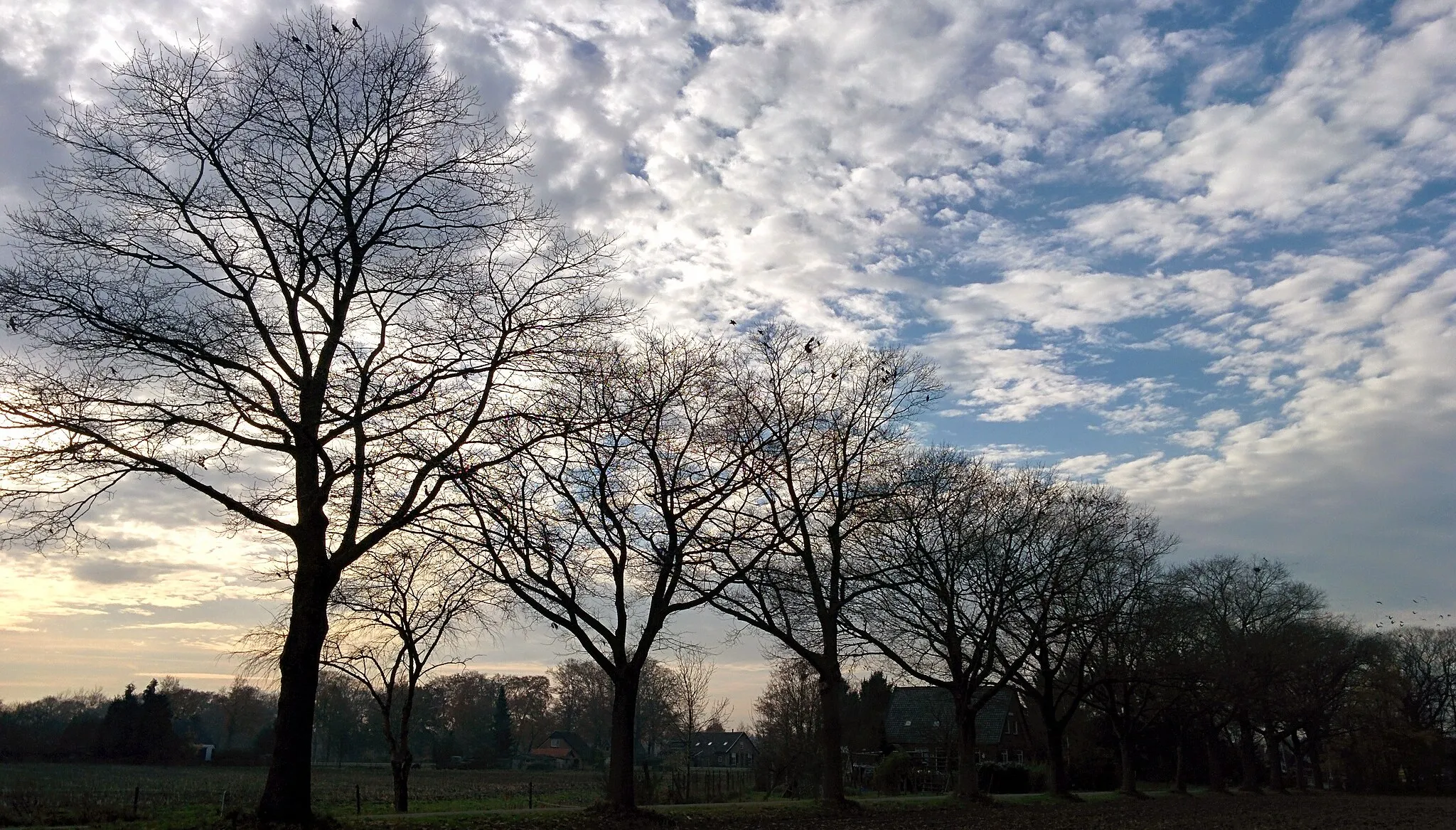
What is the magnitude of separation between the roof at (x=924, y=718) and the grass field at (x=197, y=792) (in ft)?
85.5

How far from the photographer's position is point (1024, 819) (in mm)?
27594

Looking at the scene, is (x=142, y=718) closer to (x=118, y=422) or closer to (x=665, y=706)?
(x=665, y=706)

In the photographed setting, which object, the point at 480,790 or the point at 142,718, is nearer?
the point at 480,790

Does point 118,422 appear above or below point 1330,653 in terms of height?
above

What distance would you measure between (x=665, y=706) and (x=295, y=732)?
5081 centimetres

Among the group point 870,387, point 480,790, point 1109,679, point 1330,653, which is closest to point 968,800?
point 1109,679

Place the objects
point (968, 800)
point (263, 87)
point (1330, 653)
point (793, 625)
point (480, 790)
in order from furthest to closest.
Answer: point (1330, 653) < point (480, 790) < point (968, 800) < point (793, 625) < point (263, 87)

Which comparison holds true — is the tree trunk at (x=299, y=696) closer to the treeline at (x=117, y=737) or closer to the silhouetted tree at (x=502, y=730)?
the treeline at (x=117, y=737)

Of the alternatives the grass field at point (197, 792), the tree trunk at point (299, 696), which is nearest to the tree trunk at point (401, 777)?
the grass field at point (197, 792)

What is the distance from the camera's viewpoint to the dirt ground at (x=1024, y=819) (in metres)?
19.7

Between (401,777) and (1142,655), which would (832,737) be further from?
(1142,655)

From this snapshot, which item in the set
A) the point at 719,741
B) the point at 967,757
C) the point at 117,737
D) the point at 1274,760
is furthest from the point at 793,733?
the point at 719,741

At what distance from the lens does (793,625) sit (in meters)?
30.3

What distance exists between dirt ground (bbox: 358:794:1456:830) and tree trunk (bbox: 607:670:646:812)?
2.90ft
